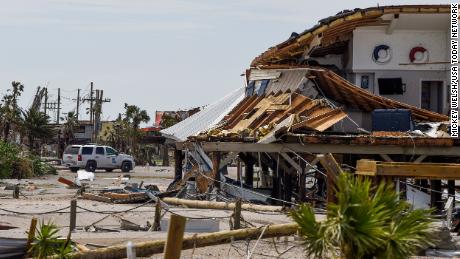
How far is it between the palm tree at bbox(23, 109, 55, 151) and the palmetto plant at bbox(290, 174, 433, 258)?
68.6m

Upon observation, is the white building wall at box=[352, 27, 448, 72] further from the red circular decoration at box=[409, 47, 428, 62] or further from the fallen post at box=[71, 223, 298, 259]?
the fallen post at box=[71, 223, 298, 259]

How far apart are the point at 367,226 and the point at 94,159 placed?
1927 inches

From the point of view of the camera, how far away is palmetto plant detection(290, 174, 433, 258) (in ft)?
29.0

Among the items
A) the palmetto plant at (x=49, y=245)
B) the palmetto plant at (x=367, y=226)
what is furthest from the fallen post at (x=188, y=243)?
the palmetto plant at (x=367, y=226)

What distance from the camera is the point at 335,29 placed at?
3000 centimetres

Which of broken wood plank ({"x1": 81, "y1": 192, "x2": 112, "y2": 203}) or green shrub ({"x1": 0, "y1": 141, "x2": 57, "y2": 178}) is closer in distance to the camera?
broken wood plank ({"x1": 81, "y1": 192, "x2": 112, "y2": 203})

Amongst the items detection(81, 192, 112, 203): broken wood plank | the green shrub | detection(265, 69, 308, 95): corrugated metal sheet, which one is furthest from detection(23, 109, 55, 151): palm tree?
detection(265, 69, 308, 95): corrugated metal sheet

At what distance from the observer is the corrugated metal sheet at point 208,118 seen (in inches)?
1231

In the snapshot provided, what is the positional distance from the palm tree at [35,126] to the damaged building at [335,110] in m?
43.3

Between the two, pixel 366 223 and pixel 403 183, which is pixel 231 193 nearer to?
pixel 403 183

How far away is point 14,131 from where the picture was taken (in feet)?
246

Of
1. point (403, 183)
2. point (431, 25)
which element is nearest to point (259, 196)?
point (403, 183)

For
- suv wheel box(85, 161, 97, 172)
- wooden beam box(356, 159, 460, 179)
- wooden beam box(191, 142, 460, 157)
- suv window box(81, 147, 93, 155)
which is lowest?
wooden beam box(356, 159, 460, 179)

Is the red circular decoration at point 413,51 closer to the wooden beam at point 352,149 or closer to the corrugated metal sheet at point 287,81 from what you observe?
the corrugated metal sheet at point 287,81
